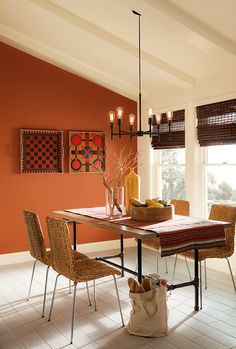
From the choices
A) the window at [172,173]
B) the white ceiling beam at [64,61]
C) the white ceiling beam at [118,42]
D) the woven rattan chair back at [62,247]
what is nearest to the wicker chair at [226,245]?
the woven rattan chair back at [62,247]

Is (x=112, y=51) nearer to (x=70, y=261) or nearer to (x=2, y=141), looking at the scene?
(x=2, y=141)

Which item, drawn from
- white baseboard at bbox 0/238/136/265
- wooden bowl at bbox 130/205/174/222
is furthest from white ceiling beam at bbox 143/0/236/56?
white baseboard at bbox 0/238/136/265

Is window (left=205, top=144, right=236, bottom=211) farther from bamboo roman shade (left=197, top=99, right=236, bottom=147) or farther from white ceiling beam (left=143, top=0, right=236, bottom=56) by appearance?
white ceiling beam (left=143, top=0, right=236, bottom=56)

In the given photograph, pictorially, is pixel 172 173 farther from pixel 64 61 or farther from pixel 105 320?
pixel 105 320

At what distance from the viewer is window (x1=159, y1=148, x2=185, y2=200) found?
5402mm

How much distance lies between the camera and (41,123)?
5387 millimetres

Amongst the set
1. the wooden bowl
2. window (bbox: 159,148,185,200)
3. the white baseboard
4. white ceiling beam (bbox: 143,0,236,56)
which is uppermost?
white ceiling beam (bbox: 143,0,236,56)

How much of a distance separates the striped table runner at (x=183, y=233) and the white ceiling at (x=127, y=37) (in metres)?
1.79

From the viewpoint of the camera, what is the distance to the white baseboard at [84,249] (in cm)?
519

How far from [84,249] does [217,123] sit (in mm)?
2619

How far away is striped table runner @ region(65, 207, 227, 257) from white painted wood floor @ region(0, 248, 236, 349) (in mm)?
624

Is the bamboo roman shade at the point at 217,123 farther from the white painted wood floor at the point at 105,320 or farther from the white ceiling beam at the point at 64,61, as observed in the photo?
the white painted wood floor at the point at 105,320

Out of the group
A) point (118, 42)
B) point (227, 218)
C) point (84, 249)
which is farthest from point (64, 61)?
point (227, 218)

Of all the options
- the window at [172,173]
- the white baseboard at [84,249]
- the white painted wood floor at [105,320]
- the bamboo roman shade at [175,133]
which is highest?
the bamboo roman shade at [175,133]
